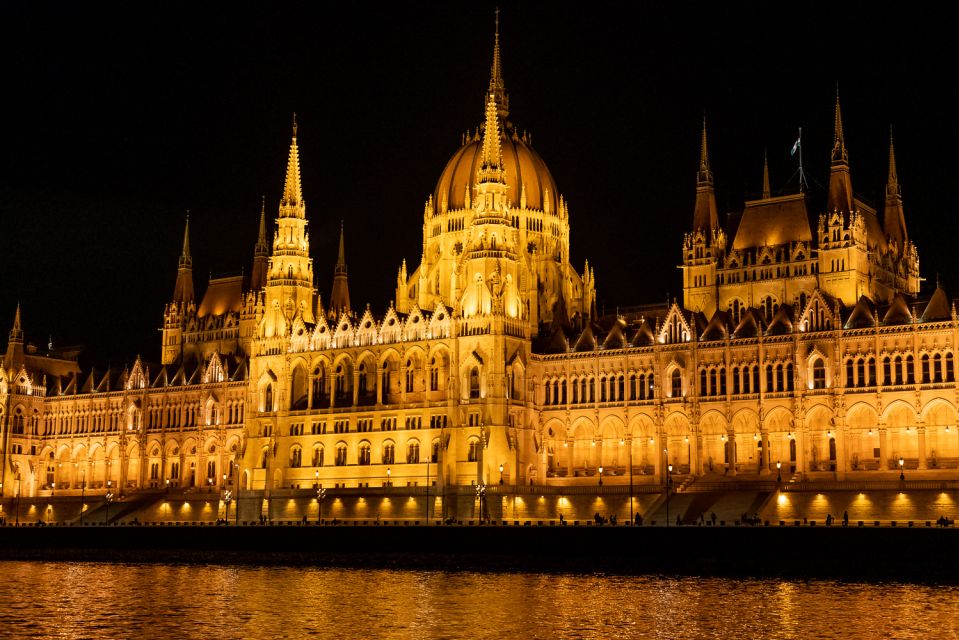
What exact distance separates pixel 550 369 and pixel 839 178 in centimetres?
2708

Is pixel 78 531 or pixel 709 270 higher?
pixel 709 270

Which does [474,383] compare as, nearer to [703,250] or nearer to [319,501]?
[319,501]

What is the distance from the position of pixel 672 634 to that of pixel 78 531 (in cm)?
6033

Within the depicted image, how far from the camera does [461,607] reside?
73000 mm

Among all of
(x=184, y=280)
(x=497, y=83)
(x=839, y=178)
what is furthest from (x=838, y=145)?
(x=184, y=280)

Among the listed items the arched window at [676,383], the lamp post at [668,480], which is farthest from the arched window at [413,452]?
the arched window at [676,383]

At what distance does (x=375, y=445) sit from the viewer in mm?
122125

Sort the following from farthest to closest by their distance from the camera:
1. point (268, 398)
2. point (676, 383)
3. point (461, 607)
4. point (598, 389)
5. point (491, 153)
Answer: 1. point (268, 398)
2. point (491, 153)
3. point (598, 389)
4. point (676, 383)
5. point (461, 607)

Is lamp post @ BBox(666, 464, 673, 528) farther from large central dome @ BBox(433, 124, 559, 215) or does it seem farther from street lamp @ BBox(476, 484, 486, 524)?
large central dome @ BBox(433, 124, 559, 215)

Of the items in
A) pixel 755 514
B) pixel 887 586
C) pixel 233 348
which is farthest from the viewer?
pixel 233 348

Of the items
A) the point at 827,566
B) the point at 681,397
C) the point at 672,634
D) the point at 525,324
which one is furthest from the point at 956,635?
the point at 525,324

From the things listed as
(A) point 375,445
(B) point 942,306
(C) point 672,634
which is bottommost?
(C) point 672,634

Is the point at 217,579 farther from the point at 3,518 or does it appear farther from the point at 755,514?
the point at 3,518

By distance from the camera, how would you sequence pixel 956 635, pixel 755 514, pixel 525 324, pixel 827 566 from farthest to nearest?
pixel 525 324
pixel 755 514
pixel 827 566
pixel 956 635
